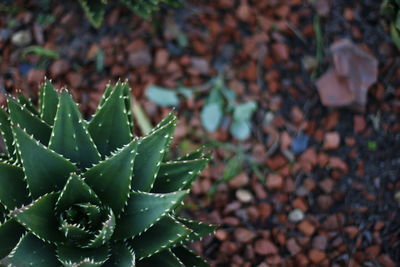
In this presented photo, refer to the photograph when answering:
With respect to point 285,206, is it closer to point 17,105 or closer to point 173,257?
point 173,257

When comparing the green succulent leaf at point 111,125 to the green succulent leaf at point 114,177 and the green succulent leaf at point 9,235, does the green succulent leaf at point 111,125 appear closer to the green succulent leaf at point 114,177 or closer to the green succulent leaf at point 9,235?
the green succulent leaf at point 114,177

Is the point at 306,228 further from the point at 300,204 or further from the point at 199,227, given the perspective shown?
the point at 199,227

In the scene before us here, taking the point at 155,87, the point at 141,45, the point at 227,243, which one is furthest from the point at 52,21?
the point at 227,243

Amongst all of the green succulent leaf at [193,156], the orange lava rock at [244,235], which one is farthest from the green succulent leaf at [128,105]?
the orange lava rock at [244,235]

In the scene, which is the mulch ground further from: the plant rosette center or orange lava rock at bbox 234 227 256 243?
the plant rosette center

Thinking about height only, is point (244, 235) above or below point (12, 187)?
below

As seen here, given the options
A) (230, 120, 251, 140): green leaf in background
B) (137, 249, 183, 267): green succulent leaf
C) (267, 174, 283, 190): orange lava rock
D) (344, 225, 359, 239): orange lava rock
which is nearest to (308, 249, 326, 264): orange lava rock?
(344, 225, 359, 239): orange lava rock

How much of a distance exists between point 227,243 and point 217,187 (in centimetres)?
22

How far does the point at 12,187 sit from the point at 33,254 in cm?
17

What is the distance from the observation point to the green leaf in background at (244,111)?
6.95ft

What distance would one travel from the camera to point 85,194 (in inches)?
46.6

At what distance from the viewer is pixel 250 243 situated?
6.34ft

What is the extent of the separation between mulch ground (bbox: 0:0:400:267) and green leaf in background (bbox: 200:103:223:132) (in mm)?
33

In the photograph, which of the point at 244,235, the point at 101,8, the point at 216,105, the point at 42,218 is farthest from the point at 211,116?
the point at 42,218
